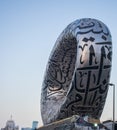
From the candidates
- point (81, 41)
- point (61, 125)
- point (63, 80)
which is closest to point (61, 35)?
point (63, 80)

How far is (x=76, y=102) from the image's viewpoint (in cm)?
3431

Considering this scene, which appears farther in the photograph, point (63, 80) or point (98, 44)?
point (63, 80)

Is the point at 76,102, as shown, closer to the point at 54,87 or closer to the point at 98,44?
the point at 98,44

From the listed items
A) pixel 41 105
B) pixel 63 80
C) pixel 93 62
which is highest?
pixel 93 62

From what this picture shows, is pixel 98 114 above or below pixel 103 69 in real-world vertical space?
below

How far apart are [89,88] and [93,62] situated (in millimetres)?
2217

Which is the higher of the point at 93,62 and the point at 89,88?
the point at 93,62

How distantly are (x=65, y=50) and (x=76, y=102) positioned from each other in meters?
9.19

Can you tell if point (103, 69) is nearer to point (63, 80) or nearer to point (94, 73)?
point (94, 73)

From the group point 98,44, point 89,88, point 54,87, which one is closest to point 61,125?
point 89,88

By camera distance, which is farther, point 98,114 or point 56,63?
point 56,63

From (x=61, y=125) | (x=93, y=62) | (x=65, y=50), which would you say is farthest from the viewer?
(x=65, y=50)

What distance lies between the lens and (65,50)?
4216 centimetres

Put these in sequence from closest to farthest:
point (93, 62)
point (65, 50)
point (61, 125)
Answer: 1. point (61, 125)
2. point (93, 62)
3. point (65, 50)
